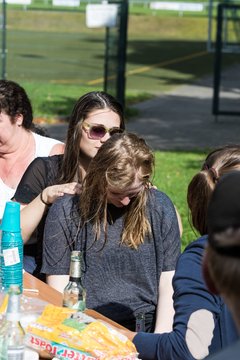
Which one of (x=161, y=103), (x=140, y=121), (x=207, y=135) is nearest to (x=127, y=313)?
(x=207, y=135)

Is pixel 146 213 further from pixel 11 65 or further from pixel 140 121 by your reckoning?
pixel 11 65

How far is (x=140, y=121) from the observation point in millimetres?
16047

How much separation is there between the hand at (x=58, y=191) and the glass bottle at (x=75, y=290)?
2.88 ft

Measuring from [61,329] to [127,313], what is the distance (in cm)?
116

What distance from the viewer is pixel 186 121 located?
16594mm

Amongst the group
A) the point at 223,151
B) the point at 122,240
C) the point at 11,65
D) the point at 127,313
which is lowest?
the point at 11,65

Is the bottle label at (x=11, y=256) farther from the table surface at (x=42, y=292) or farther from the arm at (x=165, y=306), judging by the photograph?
the arm at (x=165, y=306)

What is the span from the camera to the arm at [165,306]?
454 cm

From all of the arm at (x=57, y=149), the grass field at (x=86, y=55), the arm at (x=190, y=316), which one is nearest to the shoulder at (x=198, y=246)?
the arm at (x=190, y=316)

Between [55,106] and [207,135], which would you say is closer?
[207,135]

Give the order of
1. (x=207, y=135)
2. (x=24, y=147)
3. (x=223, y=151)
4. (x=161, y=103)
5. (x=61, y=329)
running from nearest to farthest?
(x=61, y=329), (x=223, y=151), (x=24, y=147), (x=207, y=135), (x=161, y=103)

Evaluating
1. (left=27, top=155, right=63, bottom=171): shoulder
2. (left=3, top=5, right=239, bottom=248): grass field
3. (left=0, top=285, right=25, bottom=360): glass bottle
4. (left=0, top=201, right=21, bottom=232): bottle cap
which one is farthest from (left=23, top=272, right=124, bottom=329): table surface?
(left=3, top=5, right=239, bottom=248): grass field

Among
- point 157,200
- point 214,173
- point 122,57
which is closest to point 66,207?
point 157,200

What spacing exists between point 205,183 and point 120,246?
85cm
